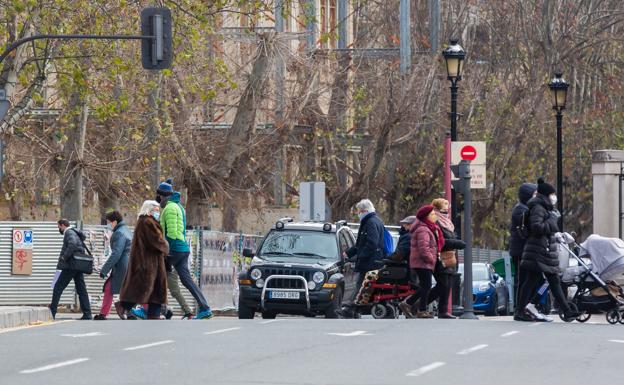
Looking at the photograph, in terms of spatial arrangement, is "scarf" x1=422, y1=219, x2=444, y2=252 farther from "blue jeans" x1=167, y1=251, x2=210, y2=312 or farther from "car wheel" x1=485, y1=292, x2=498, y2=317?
"car wheel" x1=485, y1=292, x2=498, y2=317

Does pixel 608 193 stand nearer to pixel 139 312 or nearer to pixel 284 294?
pixel 284 294

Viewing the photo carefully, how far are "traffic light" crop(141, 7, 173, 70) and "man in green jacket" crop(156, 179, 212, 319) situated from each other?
13.7 feet

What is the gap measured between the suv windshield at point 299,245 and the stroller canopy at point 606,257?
4.80 m

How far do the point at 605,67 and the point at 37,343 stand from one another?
119ft

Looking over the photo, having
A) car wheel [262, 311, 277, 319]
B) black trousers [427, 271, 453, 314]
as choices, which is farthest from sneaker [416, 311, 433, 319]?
car wheel [262, 311, 277, 319]

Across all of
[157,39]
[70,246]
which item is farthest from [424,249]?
[157,39]

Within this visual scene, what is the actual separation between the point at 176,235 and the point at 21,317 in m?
3.09

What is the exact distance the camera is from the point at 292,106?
4038 cm

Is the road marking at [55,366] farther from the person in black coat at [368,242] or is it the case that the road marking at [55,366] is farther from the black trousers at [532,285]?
the person in black coat at [368,242]

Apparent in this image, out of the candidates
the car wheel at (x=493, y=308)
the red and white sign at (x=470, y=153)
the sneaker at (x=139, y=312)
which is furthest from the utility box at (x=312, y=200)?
the sneaker at (x=139, y=312)

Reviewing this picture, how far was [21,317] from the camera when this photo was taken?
22578 mm

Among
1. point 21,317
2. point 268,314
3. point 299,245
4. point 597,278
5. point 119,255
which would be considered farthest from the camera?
point 299,245

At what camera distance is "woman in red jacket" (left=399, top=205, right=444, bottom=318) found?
2416 cm

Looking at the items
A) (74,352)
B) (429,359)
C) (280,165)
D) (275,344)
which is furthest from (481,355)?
(280,165)
